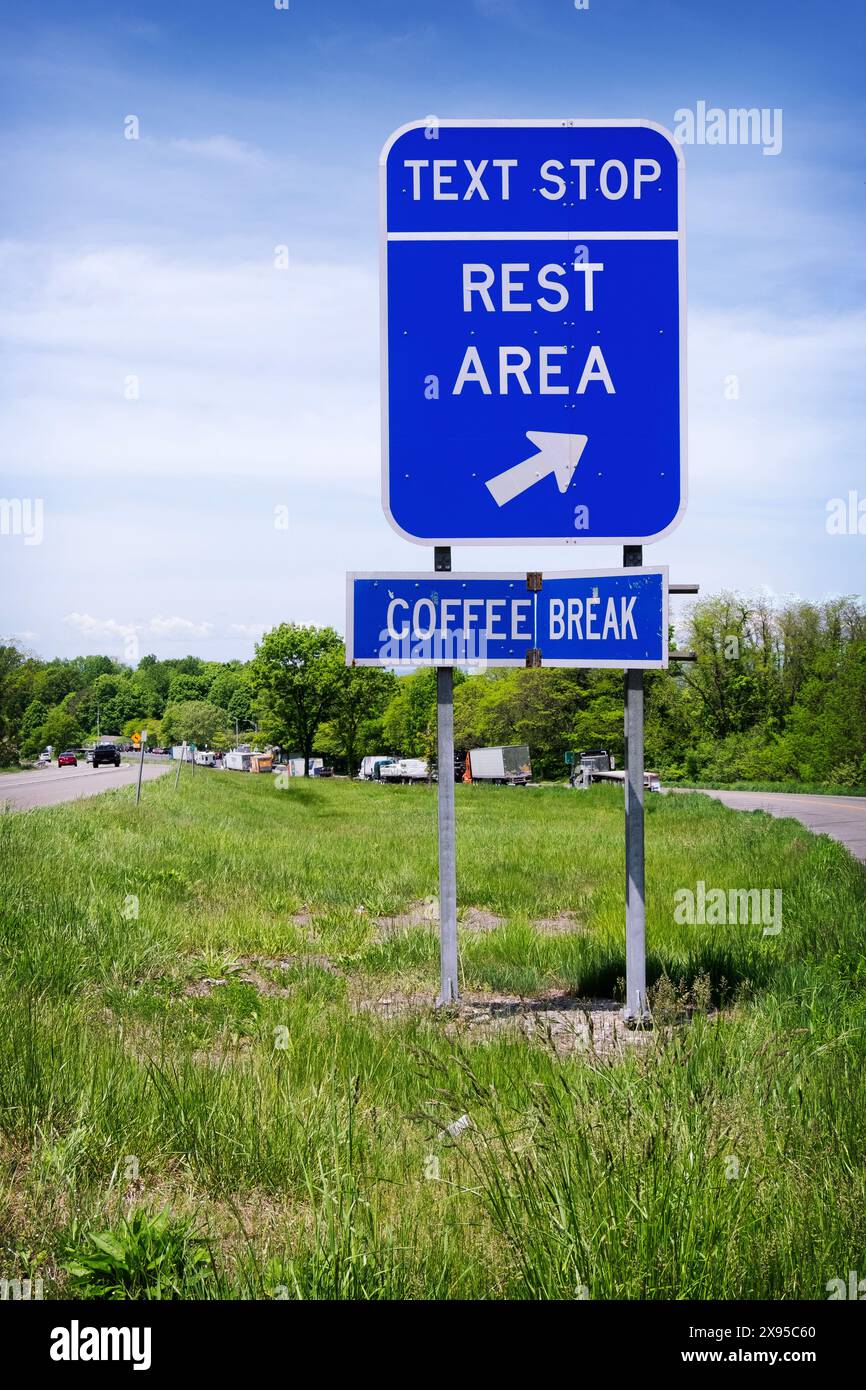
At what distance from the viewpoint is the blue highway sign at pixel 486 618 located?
6.04 meters

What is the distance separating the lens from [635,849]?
6.09m

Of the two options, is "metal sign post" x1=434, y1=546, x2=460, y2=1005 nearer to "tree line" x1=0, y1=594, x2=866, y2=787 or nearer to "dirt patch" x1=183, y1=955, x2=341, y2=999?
"dirt patch" x1=183, y1=955, x2=341, y2=999

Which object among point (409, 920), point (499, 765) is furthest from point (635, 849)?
point (499, 765)

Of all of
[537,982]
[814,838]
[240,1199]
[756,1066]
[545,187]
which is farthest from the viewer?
[814,838]

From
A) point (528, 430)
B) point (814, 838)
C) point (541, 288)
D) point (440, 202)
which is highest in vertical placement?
point (440, 202)

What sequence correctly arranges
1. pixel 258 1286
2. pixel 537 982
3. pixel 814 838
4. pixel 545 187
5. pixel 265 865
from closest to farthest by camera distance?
pixel 258 1286
pixel 545 187
pixel 537 982
pixel 265 865
pixel 814 838

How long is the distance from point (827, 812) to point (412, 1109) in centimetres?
2597

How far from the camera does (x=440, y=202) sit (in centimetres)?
602

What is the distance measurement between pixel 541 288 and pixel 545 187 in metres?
0.61

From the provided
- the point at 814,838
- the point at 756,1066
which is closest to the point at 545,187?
the point at 756,1066

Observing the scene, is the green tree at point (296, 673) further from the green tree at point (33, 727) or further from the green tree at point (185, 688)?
the green tree at point (185, 688)

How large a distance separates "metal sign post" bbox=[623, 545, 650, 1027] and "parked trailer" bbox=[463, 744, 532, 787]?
172 feet

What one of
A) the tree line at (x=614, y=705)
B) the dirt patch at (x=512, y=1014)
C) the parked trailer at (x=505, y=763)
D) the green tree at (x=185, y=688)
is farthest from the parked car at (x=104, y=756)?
the dirt patch at (x=512, y=1014)

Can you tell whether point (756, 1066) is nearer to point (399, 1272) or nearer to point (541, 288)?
point (399, 1272)
